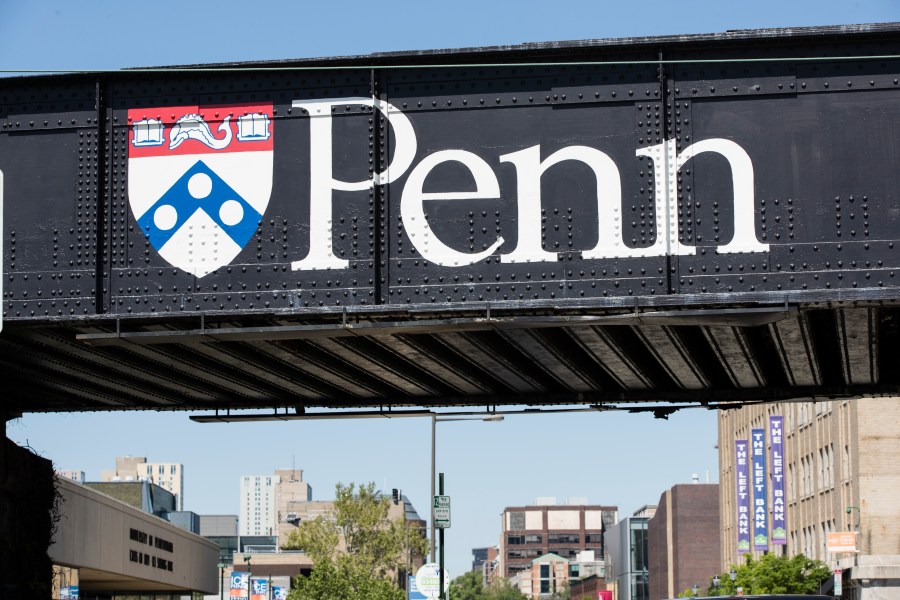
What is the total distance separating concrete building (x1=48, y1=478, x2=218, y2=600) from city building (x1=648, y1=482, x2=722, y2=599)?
2587 inches

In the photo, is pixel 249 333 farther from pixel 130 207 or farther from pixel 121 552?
pixel 121 552

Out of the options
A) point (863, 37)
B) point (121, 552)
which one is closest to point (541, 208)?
point (863, 37)

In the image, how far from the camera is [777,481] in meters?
82.6

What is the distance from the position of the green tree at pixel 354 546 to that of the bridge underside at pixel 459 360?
60.4 metres

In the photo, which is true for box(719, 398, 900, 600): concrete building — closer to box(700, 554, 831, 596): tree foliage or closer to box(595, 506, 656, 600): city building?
box(700, 554, 831, 596): tree foliage

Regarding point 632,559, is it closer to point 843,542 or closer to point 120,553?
point 843,542

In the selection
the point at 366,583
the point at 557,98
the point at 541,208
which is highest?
the point at 557,98

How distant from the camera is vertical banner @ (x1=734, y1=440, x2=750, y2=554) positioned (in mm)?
85812

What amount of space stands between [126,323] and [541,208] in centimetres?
532

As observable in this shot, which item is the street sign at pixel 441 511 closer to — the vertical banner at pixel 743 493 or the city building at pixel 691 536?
the vertical banner at pixel 743 493

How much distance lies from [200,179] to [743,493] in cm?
7475

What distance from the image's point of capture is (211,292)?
16344mm

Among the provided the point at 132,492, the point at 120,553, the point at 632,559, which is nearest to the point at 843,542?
the point at 120,553

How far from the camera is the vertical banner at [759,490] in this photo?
8388 cm
